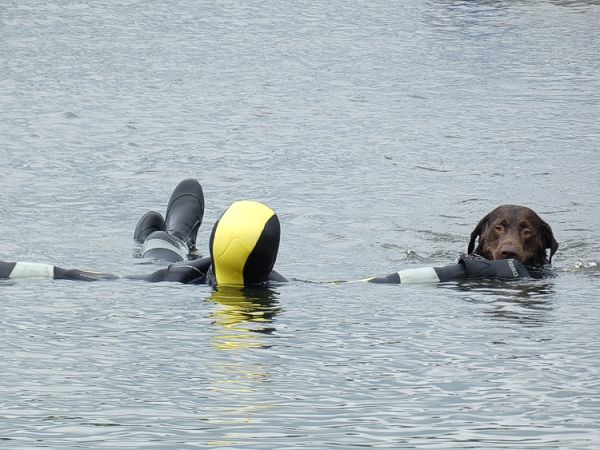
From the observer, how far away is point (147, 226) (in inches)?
409

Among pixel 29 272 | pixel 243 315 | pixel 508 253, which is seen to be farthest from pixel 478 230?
pixel 29 272

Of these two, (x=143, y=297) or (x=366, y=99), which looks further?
(x=366, y=99)

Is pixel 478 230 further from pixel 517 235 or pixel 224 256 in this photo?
pixel 224 256

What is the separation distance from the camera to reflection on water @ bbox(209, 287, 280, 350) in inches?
276

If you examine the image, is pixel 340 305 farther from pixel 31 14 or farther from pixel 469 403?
pixel 31 14

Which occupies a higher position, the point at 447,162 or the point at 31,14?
the point at 31,14

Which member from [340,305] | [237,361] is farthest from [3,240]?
[237,361]

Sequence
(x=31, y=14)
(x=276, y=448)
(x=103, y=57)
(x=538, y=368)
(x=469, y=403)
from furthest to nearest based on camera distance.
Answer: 1. (x=31, y=14)
2. (x=103, y=57)
3. (x=538, y=368)
4. (x=469, y=403)
5. (x=276, y=448)

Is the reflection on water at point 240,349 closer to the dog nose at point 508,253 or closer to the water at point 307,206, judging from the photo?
the water at point 307,206

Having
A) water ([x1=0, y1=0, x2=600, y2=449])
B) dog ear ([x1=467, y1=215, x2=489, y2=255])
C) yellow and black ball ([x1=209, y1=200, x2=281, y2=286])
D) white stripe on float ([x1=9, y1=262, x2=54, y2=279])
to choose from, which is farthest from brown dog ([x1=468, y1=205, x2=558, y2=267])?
white stripe on float ([x1=9, y1=262, x2=54, y2=279])

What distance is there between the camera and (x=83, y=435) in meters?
5.28

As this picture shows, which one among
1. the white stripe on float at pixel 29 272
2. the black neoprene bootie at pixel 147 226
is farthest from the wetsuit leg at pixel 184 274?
the black neoprene bootie at pixel 147 226

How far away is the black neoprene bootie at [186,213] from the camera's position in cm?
1027

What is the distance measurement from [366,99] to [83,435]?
1272 centimetres
